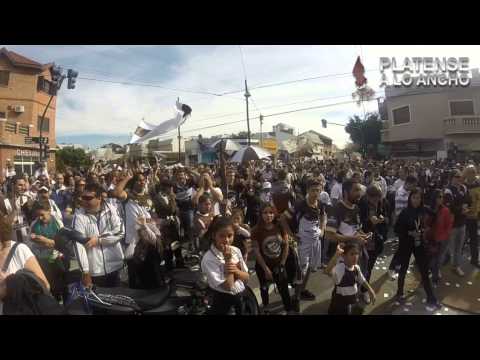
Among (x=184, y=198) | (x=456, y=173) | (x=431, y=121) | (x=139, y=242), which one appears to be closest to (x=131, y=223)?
(x=139, y=242)

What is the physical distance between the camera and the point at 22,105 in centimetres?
347

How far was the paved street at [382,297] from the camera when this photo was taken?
10.9 feet

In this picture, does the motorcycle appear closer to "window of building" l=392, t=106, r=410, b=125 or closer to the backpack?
the backpack

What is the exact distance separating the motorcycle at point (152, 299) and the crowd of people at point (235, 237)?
199 mm

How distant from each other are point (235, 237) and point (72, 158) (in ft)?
10.8

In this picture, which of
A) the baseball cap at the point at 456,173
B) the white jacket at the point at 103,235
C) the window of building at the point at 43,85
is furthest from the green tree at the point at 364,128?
the window of building at the point at 43,85

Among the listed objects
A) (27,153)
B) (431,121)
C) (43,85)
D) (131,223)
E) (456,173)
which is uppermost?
(43,85)

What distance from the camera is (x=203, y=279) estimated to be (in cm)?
296

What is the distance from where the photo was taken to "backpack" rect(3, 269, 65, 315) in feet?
7.96

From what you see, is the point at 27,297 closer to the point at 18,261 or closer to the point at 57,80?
the point at 18,261

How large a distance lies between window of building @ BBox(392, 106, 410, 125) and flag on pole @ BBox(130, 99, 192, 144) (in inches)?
137

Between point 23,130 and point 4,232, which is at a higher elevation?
point 23,130

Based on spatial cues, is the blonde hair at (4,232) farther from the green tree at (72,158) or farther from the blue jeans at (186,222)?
the blue jeans at (186,222)
